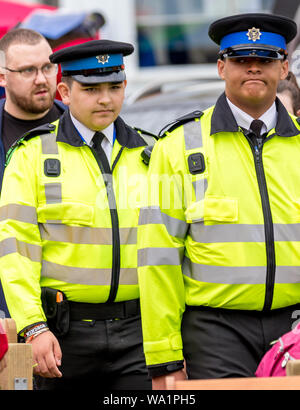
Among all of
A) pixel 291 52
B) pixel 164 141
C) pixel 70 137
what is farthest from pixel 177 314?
pixel 291 52

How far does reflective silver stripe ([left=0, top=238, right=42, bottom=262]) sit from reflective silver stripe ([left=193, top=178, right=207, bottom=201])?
848mm

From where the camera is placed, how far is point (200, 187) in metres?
4.16

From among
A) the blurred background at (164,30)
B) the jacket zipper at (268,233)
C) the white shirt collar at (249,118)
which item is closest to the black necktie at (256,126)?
the white shirt collar at (249,118)

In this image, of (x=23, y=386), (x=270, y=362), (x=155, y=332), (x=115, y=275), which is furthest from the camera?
(x=115, y=275)

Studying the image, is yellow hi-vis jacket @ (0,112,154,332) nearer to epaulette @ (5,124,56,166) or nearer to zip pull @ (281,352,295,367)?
epaulette @ (5,124,56,166)

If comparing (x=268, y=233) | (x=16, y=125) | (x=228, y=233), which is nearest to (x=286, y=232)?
(x=268, y=233)

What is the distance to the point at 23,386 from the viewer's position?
3506 millimetres

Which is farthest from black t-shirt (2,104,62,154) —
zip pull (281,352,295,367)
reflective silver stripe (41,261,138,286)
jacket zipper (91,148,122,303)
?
zip pull (281,352,295,367)

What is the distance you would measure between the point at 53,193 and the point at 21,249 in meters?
0.31

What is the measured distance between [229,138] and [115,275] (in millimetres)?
856

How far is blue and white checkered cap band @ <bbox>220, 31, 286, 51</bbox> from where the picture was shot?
13.9 feet

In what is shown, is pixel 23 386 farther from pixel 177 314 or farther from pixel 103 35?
pixel 103 35

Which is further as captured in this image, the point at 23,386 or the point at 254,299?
the point at 254,299

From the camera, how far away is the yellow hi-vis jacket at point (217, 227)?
407cm
